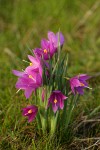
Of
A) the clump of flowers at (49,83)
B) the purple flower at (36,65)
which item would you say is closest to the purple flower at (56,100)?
the clump of flowers at (49,83)

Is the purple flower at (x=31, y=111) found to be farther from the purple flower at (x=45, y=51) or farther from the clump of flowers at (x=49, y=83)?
the purple flower at (x=45, y=51)

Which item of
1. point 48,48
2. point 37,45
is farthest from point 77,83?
point 37,45

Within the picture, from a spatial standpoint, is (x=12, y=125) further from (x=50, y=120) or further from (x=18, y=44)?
(x=18, y=44)

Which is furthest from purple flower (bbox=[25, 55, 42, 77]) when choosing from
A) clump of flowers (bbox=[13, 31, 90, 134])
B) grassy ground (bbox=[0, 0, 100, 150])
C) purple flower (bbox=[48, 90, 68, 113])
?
grassy ground (bbox=[0, 0, 100, 150])

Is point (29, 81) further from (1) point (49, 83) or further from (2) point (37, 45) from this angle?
(2) point (37, 45)

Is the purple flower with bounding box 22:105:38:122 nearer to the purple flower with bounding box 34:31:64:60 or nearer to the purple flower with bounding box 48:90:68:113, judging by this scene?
the purple flower with bounding box 48:90:68:113

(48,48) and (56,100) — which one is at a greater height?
(48,48)
